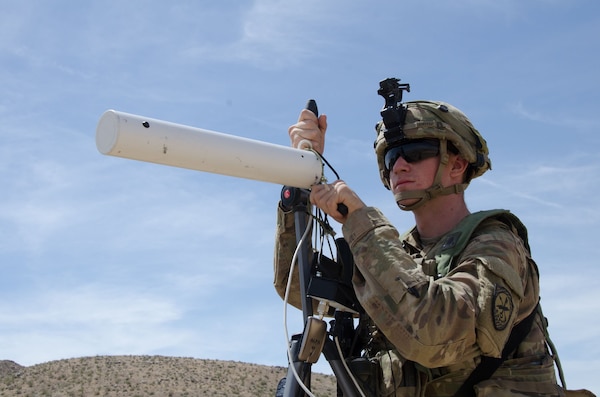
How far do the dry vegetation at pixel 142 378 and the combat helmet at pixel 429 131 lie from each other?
212ft

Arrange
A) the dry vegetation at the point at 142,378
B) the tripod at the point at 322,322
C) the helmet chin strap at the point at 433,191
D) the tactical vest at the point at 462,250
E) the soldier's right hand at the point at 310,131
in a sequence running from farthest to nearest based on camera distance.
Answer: the dry vegetation at the point at 142,378 → the soldier's right hand at the point at 310,131 → the helmet chin strap at the point at 433,191 → the tripod at the point at 322,322 → the tactical vest at the point at 462,250

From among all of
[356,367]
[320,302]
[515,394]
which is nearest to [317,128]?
[320,302]

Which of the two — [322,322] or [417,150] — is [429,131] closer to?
[417,150]

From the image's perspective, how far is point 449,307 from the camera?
13.3 feet

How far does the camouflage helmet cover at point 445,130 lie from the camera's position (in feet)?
16.1

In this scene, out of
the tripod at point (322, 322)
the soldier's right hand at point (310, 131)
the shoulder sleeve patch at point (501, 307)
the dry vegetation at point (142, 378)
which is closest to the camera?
the shoulder sleeve patch at point (501, 307)

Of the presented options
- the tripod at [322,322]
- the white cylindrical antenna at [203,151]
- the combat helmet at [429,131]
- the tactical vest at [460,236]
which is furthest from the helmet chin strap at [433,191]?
the white cylindrical antenna at [203,151]

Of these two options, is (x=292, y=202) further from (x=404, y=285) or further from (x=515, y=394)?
(x=515, y=394)

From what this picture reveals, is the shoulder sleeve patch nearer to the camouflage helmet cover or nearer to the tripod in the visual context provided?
the tripod

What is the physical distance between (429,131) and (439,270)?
85 cm

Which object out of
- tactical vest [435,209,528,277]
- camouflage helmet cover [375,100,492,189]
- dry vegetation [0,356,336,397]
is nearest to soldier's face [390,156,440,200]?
camouflage helmet cover [375,100,492,189]

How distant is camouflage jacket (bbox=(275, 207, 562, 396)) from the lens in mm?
4086

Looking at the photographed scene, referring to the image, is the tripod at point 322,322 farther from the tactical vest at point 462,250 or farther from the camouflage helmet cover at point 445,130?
the camouflage helmet cover at point 445,130

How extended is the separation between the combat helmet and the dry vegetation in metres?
64.6
